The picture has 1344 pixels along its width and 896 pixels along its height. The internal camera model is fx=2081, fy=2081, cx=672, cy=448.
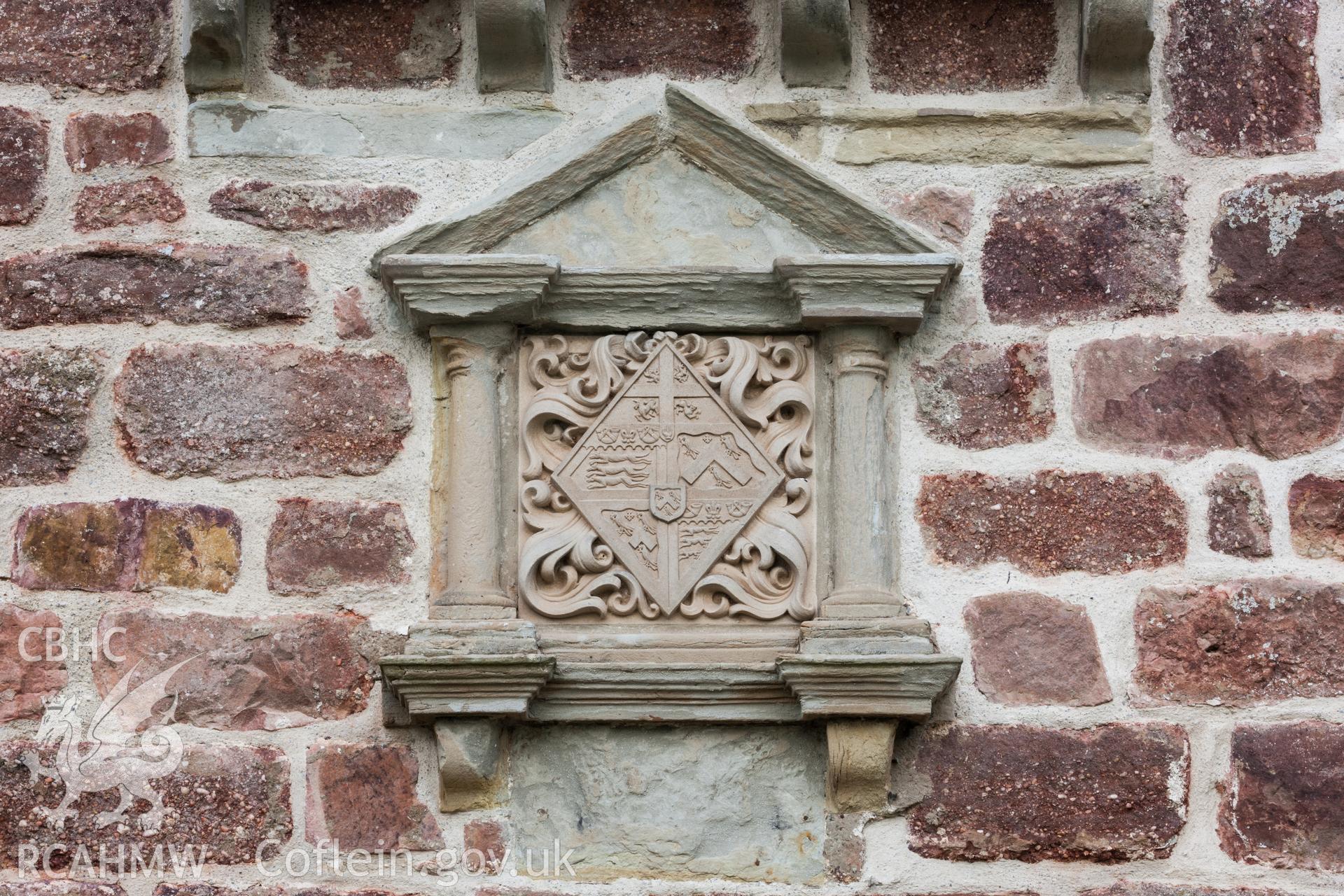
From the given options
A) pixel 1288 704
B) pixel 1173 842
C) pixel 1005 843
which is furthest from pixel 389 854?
pixel 1288 704

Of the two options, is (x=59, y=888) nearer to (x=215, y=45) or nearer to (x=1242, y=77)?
(x=215, y=45)

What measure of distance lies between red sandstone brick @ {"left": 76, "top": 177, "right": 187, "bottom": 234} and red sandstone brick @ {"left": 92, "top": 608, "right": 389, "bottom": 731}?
2.25 ft

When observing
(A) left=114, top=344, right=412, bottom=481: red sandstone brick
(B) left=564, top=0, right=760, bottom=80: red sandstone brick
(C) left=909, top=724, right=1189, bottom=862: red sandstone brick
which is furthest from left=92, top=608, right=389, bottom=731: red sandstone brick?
(B) left=564, top=0, right=760, bottom=80: red sandstone brick

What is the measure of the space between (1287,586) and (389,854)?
5.02ft

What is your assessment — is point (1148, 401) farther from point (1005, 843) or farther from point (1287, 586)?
point (1005, 843)

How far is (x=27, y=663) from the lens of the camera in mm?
3406

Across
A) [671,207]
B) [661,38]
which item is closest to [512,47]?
[661,38]

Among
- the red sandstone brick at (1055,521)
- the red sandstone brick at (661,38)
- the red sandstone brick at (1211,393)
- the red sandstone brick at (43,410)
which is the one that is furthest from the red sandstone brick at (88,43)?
the red sandstone brick at (1211,393)

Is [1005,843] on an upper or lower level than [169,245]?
lower

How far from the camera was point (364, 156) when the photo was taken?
3.62 m

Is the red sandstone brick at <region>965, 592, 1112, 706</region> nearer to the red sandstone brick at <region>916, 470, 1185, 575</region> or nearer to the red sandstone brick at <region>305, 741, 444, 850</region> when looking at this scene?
the red sandstone brick at <region>916, 470, 1185, 575</region>

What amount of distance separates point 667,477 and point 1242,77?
1249 millimetres

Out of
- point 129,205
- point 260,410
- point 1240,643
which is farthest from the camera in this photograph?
point 129,205

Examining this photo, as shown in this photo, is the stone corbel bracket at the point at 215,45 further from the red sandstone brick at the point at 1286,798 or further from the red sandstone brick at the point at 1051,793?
the red sandstone brick at the point at 1286,798
